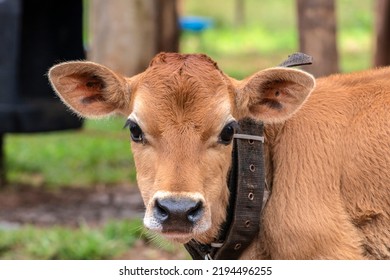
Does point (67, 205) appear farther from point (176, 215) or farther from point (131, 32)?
point (131, 32)

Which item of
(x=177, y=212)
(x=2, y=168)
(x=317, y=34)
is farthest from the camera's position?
(x=2, y=168)

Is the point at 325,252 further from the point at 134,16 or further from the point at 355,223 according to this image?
the point at 134,16

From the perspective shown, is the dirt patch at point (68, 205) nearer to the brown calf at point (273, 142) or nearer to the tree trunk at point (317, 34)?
the tree trunk at point (317, 34)

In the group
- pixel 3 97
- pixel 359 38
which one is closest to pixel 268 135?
pixel 3 97

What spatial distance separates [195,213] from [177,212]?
0.11m

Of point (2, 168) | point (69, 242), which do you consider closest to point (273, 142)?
point (69, 242)

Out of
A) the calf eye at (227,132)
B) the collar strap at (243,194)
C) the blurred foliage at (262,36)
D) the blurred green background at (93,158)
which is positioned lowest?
the blurred foliage at (262,36)

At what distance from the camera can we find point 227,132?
476cm

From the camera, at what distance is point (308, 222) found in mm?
4867

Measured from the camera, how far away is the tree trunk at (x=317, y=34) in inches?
317

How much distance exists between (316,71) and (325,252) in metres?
3.43

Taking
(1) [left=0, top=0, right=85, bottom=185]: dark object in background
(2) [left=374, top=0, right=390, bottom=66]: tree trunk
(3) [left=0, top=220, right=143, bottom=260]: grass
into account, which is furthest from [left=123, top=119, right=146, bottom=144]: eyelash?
(2) [left=374, top=0, right=390, bottom=66]: tree trunk

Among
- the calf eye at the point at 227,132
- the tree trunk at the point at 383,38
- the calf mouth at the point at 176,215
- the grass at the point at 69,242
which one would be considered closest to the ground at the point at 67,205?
the grass at the point at 69,242

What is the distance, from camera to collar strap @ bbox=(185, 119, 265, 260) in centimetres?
487
